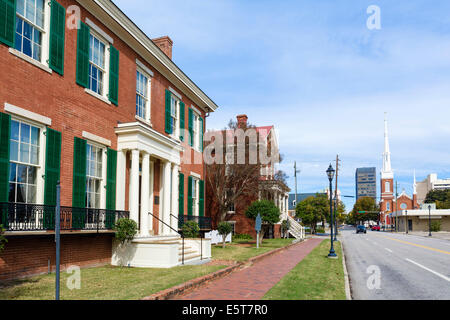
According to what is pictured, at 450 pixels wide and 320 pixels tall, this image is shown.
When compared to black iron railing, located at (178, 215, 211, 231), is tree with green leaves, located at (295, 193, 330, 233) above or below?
below

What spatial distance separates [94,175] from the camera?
42.2ft

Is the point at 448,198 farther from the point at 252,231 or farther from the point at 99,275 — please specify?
the point at 99,275

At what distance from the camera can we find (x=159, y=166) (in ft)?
57.8

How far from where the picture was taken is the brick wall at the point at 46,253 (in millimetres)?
9373

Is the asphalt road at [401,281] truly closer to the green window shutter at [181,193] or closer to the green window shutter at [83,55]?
the green window shutter at [181,193]

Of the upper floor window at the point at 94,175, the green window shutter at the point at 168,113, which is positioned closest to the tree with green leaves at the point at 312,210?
the green window shutter at the point at 168,113

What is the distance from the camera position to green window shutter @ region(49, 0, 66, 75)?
1090cm

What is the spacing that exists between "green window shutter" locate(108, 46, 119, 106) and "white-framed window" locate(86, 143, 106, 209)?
2.04 m

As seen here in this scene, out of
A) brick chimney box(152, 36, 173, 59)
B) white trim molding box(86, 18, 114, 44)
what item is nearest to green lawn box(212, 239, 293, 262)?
white trim molding box(86, 18, 114, 44)

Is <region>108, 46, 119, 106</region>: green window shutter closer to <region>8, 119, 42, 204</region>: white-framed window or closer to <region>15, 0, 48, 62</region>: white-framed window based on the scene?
<region>15, 0, 48, 62</region>: white-framed window

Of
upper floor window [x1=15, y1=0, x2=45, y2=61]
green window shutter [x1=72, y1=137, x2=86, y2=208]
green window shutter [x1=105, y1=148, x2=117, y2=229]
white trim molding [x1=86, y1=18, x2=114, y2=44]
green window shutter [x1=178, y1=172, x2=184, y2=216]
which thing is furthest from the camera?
green window shutter [x1=178, y1=172, x2=184, y2=216]

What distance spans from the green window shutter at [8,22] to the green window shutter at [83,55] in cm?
254

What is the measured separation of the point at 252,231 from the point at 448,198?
103 meters
